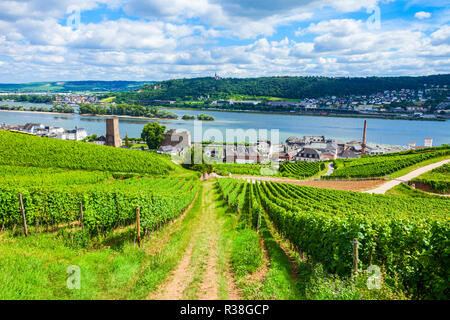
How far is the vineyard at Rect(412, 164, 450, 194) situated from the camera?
32.9 meters

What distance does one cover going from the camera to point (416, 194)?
32.0 m

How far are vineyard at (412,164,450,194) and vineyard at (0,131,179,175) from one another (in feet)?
120

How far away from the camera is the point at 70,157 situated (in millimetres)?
37688

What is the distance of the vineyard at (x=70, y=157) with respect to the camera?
35.2 meters

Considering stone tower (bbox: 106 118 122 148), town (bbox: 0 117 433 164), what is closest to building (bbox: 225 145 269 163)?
town (bbox: 0 117 433 164)

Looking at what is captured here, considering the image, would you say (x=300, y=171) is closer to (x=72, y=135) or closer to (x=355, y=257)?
(x=355, y=257)

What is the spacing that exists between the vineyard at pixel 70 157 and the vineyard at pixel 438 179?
36454mm

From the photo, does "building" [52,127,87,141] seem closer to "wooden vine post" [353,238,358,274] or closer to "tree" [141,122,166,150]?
"tree" [141,122,166,150]

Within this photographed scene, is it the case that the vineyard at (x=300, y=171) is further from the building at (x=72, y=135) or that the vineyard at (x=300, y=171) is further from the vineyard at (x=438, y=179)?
the building at (x=72, y=135)

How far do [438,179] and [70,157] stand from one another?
51537 mm

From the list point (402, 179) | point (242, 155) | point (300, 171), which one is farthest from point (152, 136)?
point (402, 179)

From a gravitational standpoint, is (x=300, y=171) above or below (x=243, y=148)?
below
